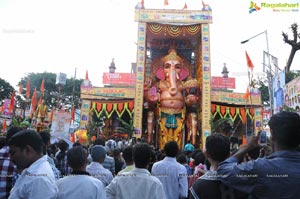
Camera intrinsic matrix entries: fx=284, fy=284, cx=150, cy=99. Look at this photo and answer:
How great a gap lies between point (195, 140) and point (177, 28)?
8602 millimetres

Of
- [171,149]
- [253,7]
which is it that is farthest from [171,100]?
[171,149]

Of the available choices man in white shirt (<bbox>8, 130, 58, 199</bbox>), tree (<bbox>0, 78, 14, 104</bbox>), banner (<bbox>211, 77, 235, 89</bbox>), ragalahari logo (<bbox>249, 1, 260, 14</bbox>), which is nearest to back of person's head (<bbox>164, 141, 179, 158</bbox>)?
man in white shirt (<bbox>8, 130, 58, 199</bbox>)

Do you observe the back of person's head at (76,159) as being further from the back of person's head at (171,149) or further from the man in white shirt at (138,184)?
the back of person's head at (171,149)

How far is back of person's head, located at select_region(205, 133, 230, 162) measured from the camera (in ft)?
6.81

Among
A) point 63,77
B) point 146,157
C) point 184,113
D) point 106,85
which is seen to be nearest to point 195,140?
point 184,113

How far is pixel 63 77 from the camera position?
864 inches

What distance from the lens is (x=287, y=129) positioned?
1.64 m

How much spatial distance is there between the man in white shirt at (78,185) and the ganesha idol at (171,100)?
1832 centimetres

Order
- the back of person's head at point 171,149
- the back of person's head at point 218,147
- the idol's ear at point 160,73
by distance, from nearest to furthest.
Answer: the back of person's head at point 218,147, the back of person's head at point 171,149, the idol's ear at point 160,73

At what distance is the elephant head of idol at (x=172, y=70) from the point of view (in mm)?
20938

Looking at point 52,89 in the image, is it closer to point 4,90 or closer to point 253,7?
point 4,90

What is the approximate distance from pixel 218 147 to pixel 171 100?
1887 cm

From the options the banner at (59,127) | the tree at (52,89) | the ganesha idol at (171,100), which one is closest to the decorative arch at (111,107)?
the ganesha idol at (171,100)

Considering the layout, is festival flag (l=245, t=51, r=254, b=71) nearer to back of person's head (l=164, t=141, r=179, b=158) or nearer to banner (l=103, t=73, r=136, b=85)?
banner (l=103, t=73, r=136, b=85)
